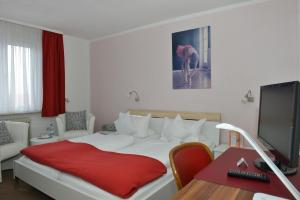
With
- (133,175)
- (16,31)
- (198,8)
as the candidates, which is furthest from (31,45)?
(133,175)

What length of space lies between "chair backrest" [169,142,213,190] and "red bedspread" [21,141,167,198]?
497mm

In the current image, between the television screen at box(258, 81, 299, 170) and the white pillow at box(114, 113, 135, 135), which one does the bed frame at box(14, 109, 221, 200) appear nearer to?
the television screen at box(258, 81, 299, 170)

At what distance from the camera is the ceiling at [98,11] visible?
2949 millimetres

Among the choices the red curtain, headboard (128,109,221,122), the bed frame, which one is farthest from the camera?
the red curtain

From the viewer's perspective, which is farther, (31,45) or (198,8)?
(31,45)


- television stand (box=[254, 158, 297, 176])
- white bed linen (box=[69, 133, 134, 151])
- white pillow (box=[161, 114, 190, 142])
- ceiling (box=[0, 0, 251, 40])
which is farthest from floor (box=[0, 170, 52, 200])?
ceiling (box=[0, 0, 251, 40])

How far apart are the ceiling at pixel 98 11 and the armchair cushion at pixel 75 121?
1.64 meters

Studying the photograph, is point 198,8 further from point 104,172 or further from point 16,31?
point 16,31

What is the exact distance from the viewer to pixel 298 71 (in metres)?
2.60

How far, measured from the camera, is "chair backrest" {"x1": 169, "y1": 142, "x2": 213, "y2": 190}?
1.33m

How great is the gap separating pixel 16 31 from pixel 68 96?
1.49 m

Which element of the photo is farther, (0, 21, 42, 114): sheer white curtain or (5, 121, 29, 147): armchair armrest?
(0, 21, 42, 114): sheer white curtain

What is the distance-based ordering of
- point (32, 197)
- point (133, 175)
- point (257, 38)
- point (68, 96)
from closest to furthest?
point (133, 175)
point (32, 197)
point (257, 38)
point (68, 96)

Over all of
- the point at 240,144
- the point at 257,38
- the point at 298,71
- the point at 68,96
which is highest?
the point at 257,38
